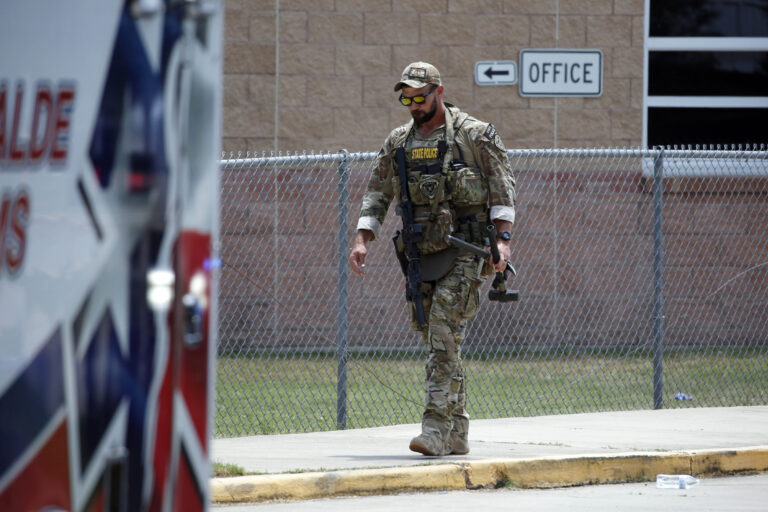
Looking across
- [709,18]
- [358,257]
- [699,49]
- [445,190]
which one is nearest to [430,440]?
[358,257]

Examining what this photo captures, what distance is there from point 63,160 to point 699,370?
10205 mm

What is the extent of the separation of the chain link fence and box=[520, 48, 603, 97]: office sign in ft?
2.49

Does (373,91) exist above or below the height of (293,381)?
above

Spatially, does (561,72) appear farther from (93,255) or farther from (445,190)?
(93,255)

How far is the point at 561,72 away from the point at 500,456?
6.37 metres

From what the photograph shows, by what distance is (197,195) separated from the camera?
3277 millimetres

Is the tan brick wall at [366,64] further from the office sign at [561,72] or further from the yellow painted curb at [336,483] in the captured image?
the yellow painted curb at [336,483]

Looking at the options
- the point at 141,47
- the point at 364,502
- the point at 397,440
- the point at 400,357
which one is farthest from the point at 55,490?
the point at 400,357

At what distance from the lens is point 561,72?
13086 mm

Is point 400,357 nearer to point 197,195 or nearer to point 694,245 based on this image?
A: point 694,245

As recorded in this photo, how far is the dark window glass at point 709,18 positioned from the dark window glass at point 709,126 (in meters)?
0.87

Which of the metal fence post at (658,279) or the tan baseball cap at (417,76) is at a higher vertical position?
the tan baseball cap at (417,76)

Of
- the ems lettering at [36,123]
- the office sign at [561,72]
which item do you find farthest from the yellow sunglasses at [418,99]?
the office sign at [561,72]

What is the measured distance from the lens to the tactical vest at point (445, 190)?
7352 millimetres
